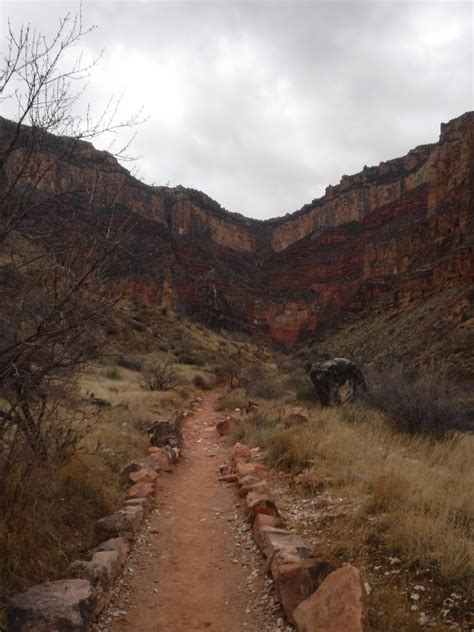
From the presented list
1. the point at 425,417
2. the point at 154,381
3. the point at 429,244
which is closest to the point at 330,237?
the point at 429,244

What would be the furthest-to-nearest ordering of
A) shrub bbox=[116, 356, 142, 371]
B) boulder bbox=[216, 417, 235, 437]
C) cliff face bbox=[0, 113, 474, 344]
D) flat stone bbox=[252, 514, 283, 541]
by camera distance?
cliff face bbox=[0, 113, 474, 344] → shrub bbox=[116, 356, 142, 371] → boulder bbox=[216, 417, 235, 437] → flat stone bbox=[252, 514, 283, 541]

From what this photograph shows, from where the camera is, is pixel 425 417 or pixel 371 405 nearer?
pixel 425 417

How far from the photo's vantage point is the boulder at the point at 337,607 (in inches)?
108

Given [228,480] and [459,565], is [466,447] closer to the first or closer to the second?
[228,480]

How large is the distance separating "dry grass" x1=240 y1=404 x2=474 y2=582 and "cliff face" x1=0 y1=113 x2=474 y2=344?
917 inches

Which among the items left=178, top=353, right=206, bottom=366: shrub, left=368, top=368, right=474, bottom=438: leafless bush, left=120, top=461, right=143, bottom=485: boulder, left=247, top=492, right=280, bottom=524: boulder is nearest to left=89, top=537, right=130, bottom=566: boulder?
left=247, top=492, right=280, bottom=524: boulder

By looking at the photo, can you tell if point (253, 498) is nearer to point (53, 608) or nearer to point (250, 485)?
point (250, 485)

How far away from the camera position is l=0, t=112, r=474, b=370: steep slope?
3895 centimetres

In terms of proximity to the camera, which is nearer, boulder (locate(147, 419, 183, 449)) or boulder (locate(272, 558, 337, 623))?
boulder (locate(272, 558, 337, 623))

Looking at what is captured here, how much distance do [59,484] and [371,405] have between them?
808 centimetres

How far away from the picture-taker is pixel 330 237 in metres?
104

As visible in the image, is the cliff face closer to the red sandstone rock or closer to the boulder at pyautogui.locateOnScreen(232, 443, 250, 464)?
the boulder at pyautogui.locateOnScreen(232, 443, 250, 464)

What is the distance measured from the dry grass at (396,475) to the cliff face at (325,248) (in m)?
23.3

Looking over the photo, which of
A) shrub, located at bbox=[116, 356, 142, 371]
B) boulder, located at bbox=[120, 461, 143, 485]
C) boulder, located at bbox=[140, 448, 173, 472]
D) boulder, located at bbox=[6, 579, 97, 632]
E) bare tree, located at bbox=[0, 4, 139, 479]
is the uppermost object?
bare tree, located at bbox=[0, 4, 139, 479]
